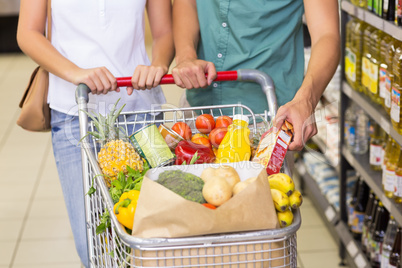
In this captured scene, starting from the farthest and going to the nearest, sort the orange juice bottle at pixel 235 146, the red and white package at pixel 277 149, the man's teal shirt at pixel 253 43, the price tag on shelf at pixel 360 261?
the price tag on shelf at pixel 360 261
the man's teal shirt at pixel 253 43
the orange juice bottle at pixel 235 146
the red and white package at pixel 277 149

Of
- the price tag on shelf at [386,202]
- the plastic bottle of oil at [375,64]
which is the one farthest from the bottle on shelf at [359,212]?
the plastic bottle of oil at [375,64]

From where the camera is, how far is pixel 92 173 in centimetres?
172

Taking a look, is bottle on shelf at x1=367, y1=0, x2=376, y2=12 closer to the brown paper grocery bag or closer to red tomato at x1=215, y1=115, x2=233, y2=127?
red tomato at x1=215, y1=115, x2=233, y2=127

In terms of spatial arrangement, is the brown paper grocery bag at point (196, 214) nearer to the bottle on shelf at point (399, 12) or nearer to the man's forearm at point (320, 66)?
the man's forearm at point (320, 66)

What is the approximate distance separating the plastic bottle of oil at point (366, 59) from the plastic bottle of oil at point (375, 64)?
0.03 meters

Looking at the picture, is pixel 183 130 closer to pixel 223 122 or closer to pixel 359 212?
pixel 223 122

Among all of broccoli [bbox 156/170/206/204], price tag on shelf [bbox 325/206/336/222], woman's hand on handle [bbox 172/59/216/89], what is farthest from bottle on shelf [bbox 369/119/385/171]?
broccoli [bbox 156/170/206/204]

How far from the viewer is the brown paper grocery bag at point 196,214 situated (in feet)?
4.03

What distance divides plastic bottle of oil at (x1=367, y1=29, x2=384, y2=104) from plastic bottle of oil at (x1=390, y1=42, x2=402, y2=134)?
23 centimetres

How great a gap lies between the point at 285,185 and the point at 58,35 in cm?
113

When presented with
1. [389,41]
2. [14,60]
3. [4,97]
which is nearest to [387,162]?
[389,41]

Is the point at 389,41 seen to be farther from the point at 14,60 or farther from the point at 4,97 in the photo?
the point at 14,60

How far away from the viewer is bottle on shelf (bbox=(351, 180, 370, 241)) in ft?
10.7

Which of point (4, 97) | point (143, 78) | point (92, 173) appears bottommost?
point (4, 97)
